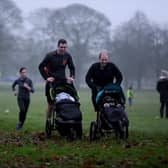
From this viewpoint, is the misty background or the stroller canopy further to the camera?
the misty background

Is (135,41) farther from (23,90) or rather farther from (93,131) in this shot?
(93,131)

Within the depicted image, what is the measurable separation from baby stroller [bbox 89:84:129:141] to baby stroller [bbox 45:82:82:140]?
15.6 inches

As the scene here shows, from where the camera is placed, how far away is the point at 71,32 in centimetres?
7162

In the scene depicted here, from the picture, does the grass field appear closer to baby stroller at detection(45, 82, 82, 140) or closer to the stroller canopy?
baby stroller at detection(45, 82, 82, 140)

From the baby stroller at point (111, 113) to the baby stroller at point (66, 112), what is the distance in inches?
15.6

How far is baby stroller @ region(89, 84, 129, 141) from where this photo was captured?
9.49 meters

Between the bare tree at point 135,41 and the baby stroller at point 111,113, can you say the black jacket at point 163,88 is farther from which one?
the bare tree at point 135,41

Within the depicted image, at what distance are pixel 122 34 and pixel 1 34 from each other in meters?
18.8

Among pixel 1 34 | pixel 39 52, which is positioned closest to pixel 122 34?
A: pixel 39 52

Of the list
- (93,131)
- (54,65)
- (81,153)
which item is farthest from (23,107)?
(81,153)

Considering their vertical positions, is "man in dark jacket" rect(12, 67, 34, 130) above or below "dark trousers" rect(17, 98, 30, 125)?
above

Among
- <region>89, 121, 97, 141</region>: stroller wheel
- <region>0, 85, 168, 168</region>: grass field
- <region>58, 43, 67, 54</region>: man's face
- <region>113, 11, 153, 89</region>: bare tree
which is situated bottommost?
<region>0, 85, 168, 168</region>: grass field

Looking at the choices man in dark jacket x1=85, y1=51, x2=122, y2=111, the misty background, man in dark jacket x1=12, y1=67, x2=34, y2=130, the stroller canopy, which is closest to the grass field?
the stroller canopy

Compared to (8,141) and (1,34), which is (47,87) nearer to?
(8,141)
